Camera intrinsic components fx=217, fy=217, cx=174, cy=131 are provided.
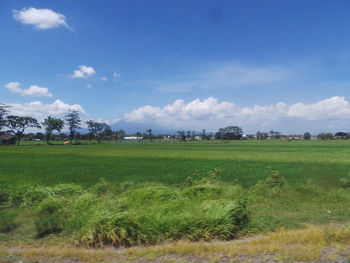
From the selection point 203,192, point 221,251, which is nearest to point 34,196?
point 203,192

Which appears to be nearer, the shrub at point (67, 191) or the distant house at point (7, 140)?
the shrub at point (67, 191)

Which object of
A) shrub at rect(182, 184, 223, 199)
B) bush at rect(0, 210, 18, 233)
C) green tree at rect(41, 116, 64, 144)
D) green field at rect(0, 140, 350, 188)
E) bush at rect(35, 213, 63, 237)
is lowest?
green field at rect(0, 140, 350, 188)

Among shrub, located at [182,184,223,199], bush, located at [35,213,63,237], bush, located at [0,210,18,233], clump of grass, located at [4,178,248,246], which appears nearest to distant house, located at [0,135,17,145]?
bush, located at [0,210,18,233]

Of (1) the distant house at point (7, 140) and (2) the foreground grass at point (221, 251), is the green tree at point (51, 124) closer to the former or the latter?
(1) the distant house at point (7, 140)

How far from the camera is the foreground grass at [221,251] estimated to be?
4.35 m

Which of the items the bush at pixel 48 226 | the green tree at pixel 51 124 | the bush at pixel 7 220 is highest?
the green tree at pixel 51 124

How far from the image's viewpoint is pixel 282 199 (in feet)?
30.9

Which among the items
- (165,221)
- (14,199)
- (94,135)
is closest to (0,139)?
(94,135)

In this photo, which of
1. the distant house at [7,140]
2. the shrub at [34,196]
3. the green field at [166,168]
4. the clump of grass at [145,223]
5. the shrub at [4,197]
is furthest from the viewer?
the distant house at [7,140]

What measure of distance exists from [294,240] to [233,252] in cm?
169

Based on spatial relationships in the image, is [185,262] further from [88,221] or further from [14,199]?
[14,199]

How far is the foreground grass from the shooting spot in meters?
4.35

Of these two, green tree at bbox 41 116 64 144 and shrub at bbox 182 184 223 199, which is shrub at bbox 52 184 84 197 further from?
green tree at bbox 41 116 64 144

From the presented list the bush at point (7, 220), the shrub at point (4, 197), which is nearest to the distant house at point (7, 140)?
the shrub at point (4, 197)
